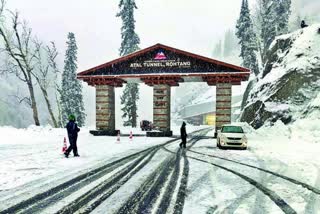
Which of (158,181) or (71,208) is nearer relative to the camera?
(71,208)

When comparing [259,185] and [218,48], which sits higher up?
[218,48]

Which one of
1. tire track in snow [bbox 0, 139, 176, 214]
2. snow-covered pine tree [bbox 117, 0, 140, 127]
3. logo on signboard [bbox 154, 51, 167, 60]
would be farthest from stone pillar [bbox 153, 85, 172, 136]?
tire track in snow [bbox 0, 139, 176, 214]

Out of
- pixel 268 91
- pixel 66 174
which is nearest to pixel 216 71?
pixel 268 91

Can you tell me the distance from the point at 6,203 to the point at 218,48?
596 ft

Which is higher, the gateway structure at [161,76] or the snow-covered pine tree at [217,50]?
the snow-covered pine tree at [217,50]

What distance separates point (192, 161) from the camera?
12398 mm

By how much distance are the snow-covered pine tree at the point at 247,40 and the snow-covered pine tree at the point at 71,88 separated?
28642mm

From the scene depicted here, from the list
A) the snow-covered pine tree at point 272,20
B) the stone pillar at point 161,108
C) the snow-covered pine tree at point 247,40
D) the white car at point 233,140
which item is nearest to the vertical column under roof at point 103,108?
the stone pillar at point 161,108

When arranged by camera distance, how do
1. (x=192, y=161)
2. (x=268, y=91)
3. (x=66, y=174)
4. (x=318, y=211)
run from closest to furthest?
(x=318, y=211)
(x=66, y=174)
(x=192, y=161)
(x=268, y=91)

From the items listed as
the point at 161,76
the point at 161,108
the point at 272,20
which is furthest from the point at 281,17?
the point at 161,108

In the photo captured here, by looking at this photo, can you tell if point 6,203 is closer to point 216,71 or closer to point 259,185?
point 259,185

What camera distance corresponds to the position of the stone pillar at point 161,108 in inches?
1115

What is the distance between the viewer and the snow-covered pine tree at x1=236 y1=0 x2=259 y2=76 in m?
54.4

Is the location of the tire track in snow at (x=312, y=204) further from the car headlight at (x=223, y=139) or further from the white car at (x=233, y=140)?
the car headlight at (x=223, y=139)
